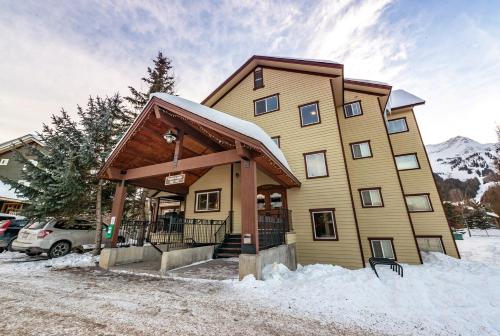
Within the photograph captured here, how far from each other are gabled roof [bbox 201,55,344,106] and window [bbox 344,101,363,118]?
2.77 metres

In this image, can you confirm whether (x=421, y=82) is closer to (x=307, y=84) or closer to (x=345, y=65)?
(x=345, y=65)

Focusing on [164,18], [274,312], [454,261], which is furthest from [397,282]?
[164,18]

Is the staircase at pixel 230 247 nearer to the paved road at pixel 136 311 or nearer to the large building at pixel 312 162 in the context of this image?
the large building at pixel 312 162

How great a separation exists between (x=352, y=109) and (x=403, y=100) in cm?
454

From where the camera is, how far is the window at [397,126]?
13.1 meters

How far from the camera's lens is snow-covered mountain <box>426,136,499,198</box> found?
252 ft

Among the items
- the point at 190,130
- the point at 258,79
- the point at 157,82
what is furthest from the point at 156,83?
the point at 190,130

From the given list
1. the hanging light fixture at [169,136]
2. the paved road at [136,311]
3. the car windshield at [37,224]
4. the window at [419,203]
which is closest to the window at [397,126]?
the window at [419,203]

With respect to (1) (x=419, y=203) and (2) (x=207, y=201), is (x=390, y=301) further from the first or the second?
(1) (x=419, y=203)

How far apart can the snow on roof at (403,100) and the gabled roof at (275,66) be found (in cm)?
590

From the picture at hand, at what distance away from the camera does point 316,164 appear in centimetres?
1023

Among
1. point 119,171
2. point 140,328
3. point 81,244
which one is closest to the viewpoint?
point 140,328

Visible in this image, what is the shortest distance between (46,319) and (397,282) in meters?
7.45

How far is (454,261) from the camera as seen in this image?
30.8 ft
